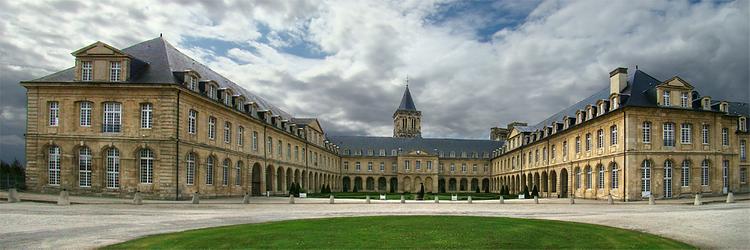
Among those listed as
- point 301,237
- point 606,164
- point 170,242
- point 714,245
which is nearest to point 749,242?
point 714,245

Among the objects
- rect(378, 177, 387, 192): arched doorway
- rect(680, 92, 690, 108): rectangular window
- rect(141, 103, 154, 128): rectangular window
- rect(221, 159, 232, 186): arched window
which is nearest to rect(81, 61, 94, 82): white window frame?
rect(141, 103, 154, 128): rectangular window

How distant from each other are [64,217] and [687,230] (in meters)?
19.7

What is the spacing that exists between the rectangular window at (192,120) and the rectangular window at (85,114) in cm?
558

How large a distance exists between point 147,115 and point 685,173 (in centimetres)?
3514

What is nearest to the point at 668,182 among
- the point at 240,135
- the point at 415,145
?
the point at 240,135

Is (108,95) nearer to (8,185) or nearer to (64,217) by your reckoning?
(8,185)

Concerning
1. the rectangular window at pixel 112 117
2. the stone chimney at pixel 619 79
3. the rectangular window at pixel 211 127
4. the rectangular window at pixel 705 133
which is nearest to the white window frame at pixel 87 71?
the rectangular window at pixel 112 117

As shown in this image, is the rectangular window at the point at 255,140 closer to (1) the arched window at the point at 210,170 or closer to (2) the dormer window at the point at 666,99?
(1) the arched window at the point at 210,170

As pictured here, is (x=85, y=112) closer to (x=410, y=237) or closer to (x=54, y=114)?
(x=54, y=114)

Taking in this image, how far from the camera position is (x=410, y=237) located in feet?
40.9

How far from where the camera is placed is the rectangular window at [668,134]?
118 feet

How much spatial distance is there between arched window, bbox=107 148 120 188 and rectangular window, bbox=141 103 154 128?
2.24 m

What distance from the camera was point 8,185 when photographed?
32656 millimetres

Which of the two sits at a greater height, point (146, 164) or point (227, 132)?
point (227, 132)
